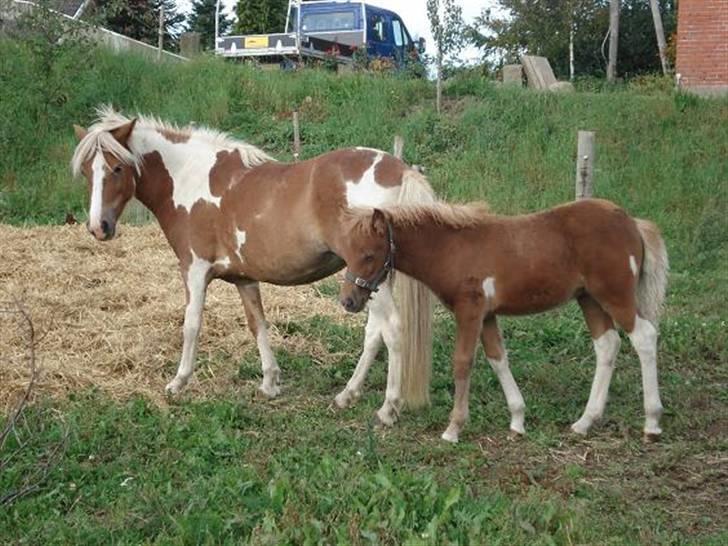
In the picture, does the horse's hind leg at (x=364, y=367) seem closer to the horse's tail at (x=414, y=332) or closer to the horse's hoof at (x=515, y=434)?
the horse's tail at (x=414, y=332)

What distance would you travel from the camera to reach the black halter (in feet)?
17.8

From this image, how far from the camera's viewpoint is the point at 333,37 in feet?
84.3

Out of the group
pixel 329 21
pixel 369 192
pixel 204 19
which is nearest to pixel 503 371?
pixel 369 192

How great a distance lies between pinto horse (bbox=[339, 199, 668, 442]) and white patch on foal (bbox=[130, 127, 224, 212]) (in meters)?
1.53

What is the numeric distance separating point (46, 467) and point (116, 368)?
2379 mm

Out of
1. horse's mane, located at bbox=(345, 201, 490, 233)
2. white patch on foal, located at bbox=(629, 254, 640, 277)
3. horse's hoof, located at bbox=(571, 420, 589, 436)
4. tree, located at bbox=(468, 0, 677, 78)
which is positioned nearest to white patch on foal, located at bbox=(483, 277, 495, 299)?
horse's mane, located at bbox=(345, 201, 490, 233)

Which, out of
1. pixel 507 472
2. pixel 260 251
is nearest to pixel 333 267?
pixel 260 251

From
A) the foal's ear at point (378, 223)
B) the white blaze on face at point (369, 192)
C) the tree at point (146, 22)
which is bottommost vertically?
the foal's ear at point (378, 223)

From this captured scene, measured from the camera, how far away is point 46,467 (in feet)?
14.6

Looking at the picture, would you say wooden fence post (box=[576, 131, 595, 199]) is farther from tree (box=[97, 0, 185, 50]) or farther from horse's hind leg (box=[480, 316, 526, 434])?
tree (box=[97, 0, 185, 50])

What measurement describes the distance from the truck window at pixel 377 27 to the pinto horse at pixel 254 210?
63.6 ft

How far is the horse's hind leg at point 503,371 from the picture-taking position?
567 centimetres

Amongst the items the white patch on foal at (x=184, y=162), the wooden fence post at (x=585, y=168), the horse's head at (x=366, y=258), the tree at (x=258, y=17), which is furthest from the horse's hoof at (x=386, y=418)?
the tree at (x=258, y=17)

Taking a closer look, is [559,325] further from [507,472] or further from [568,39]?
[568,39]
